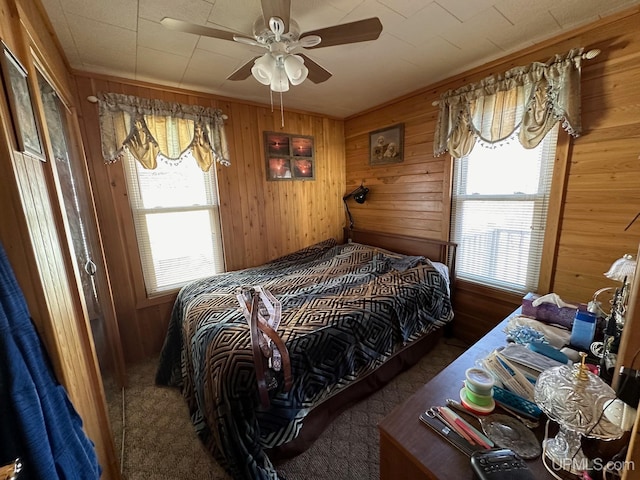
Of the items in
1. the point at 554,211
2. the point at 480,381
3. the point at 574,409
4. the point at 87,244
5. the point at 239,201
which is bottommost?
the point at 480,381

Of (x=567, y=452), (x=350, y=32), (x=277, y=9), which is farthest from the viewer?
(x=350, y=32)

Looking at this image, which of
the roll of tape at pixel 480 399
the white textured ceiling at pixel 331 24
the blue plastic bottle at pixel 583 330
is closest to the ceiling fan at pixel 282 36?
the white textured ceiling at pixel 331 24

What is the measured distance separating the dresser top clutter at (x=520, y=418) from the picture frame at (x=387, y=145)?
216 cm

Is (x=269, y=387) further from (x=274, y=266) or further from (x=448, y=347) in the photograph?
(x=448, y=347)

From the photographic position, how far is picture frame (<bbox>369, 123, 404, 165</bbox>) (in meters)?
2.84

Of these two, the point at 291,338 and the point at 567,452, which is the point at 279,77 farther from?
the point at 567,452

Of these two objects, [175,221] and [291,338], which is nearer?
[291,338]

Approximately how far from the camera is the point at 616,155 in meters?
1.62

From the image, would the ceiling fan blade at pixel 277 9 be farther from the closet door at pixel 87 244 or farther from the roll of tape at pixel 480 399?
the roll of tape at pixel 480 399

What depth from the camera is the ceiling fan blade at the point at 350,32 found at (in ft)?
3.82

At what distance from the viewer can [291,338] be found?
1465 mm

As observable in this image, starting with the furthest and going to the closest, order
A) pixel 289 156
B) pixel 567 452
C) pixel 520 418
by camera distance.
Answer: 1. pixel 289 156
2. pixel 520 418
3. pixel 567 452

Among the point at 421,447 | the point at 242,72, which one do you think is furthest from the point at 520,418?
the point at 242,72

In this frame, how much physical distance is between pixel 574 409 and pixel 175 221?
282 cm
